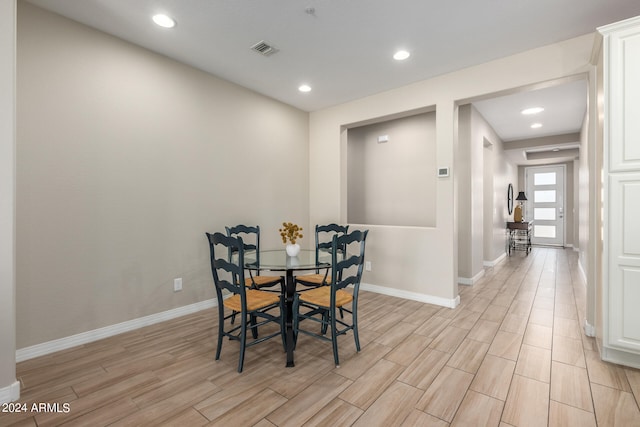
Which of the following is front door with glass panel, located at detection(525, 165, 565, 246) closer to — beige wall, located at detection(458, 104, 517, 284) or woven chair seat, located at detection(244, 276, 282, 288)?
beige wall, located at detection(458, 104, 517, 284)

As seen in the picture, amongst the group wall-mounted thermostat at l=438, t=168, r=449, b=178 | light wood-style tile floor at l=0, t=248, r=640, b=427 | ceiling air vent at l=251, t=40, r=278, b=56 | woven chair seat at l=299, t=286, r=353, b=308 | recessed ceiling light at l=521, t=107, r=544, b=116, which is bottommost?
light wood-style tile floor at l=0, t=248, r=640, b=427

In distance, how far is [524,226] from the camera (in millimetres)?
7207

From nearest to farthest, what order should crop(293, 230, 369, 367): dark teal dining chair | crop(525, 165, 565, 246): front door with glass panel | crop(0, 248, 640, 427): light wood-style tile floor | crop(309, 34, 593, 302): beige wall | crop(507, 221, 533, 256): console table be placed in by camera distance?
crop(0, 248, 640, 427): light wood-style tile floor, crop(293, 230, 369, 367): dark teal dining chair, crop(309, 34, 593, 302): beige wall, crop(507, 221, 533, 256): console table, crop(525, 165, 565, 246): front door with glass panel

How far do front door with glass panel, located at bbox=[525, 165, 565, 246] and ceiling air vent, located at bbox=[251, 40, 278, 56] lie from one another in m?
9.21

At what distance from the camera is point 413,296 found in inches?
149

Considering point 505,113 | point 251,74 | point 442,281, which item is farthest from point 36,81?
point 505,113

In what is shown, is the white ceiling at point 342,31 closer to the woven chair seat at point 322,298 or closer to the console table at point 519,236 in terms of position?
the woven chair seat at point 322,298

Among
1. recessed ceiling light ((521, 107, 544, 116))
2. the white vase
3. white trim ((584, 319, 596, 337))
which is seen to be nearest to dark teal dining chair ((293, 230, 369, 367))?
the white vase

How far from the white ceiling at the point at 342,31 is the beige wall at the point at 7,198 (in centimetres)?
75

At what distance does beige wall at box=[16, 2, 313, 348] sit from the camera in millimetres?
2297

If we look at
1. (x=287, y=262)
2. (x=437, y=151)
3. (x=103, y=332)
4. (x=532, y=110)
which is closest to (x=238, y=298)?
(x=287, y=262)

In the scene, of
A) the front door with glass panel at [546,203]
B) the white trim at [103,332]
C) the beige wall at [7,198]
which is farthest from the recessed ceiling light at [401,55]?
the front door with glass panel at [546,203]

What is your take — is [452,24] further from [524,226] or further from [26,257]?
[524,226]

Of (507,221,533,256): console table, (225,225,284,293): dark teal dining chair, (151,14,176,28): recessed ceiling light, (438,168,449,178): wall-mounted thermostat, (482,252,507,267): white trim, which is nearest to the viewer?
(151,14,176,28): recessed ceiling light
